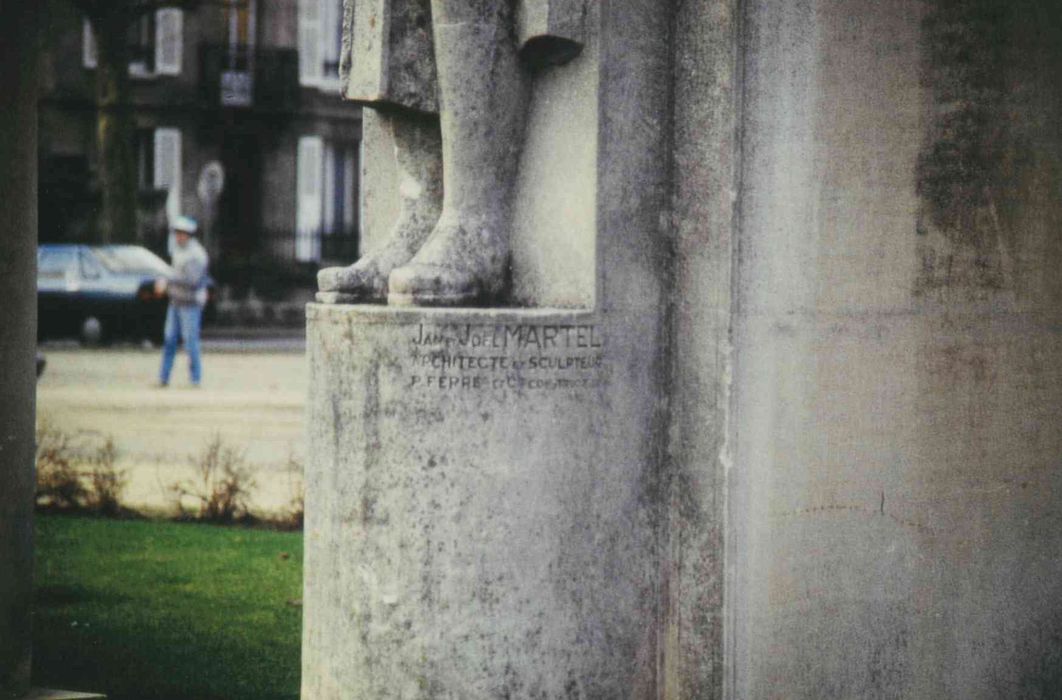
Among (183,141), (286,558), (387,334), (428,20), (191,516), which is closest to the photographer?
(387,334)

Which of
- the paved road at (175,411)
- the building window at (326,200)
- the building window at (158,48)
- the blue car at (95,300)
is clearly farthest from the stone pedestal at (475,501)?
the building window at (158,48)

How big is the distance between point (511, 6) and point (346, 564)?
157cm

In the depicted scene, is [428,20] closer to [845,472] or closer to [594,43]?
[594,43]

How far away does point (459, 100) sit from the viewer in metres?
5.00

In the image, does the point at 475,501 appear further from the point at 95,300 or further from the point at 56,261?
the point at 56,261

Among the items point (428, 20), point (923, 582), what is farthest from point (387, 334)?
point (923, 582)

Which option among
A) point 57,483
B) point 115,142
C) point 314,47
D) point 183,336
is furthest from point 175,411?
point 314,47

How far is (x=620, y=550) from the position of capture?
4.91 metres

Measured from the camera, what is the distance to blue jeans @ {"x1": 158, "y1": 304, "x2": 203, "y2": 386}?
785 inches

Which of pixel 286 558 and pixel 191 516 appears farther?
pixel 191 516

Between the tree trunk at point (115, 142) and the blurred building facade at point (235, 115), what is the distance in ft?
25.8

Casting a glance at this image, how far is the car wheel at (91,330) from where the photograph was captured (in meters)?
29.7

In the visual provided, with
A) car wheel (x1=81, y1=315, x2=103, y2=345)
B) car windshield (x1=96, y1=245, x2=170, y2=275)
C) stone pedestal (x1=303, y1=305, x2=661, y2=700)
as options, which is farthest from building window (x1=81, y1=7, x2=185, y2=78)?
stone pedestal (x1=303, y1=305, x2=661, y2=700)

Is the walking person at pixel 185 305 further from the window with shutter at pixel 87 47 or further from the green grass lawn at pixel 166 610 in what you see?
the window with shutter at pixel 87 47
